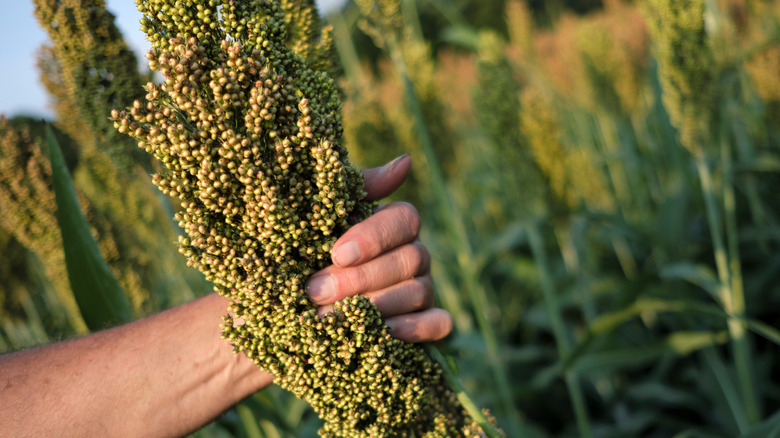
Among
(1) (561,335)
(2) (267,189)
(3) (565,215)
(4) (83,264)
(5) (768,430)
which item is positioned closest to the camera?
(2) (267,189)

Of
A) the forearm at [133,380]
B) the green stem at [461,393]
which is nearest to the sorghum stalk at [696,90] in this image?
the green stem at [461,393]

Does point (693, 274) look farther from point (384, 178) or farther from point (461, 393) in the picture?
point (384, 178)

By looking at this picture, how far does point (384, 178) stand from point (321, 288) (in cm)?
37

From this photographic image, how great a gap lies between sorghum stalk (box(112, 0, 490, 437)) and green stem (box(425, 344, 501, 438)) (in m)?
0.09

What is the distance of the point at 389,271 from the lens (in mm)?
1430

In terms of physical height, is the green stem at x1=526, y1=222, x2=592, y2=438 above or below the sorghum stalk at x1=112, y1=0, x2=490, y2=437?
below

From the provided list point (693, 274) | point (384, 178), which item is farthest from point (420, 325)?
point (693, 274)

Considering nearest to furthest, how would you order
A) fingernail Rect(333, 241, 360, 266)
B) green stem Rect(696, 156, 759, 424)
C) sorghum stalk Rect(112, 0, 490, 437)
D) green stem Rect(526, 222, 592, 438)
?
sorghum stalk Rect(112, 0, 490, 437), fingernail Rect(333, 241, 360, 266), green stem Rect(696, 156, 759, 424), green stem Rect(526, 222, 592, 438)

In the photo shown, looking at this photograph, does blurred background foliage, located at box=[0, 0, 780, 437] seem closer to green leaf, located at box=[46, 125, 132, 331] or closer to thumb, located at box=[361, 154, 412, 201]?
green leaf, located at box=[46, 125, 132, 331]

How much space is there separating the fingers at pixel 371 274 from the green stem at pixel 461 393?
0.70 feet

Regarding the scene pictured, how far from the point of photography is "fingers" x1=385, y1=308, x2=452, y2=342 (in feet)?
4.58

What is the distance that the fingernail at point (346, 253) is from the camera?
129cm

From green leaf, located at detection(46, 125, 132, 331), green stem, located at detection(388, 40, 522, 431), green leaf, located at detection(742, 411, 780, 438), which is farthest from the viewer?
green stem, located at detection(388, 40, 522, 431)

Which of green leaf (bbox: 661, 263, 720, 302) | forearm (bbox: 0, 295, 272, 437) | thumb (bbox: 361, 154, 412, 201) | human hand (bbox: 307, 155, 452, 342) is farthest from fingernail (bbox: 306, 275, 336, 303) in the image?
green leaf (bbox: 661, 263, 720, 302)
